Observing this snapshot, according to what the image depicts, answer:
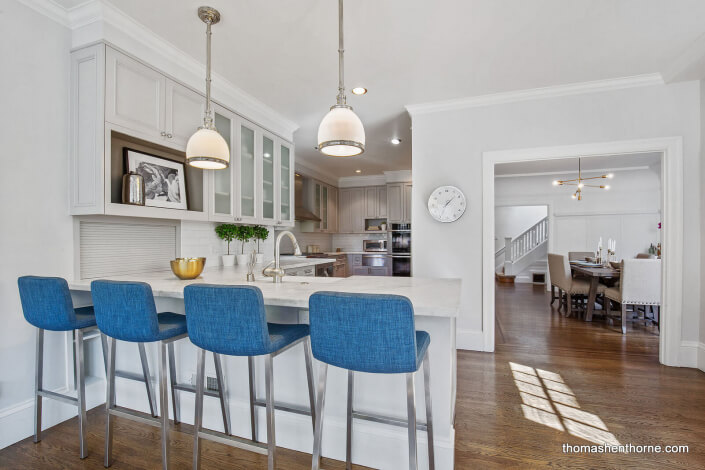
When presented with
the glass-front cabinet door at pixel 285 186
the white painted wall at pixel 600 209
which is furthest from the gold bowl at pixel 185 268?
the white painted wall at pixel 600 209

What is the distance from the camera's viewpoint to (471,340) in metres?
3.51

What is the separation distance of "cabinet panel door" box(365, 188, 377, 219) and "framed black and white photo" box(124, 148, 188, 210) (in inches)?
196

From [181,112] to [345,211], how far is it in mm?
5160

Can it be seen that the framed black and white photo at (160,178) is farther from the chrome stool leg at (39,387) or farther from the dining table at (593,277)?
the dining table at (593,277)

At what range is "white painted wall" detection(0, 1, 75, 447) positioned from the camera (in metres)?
1.93

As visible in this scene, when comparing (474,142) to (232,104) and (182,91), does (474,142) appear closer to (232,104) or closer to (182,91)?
(232,104)

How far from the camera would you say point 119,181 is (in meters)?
2.39

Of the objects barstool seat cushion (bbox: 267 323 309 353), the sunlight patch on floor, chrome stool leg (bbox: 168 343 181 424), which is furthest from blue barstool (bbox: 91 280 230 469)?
the sunlight patch on floor

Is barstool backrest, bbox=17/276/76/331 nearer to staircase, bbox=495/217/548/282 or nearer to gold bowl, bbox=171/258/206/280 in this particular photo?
gold bowl, bbox=171/258/206/280

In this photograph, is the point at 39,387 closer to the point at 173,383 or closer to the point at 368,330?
the point at 173,383

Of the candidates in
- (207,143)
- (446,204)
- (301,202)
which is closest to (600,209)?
(446,204)

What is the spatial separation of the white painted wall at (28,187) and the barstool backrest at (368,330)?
1.88 m

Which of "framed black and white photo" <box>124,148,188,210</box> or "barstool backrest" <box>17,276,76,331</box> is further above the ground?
"framed black and white photo" <box>124,148,188,210</box>

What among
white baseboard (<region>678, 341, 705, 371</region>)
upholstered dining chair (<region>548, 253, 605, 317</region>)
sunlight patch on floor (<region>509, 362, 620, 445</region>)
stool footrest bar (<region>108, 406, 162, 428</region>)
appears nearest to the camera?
stool footrest bar (<region>108, 406, 162, 428</region>)
